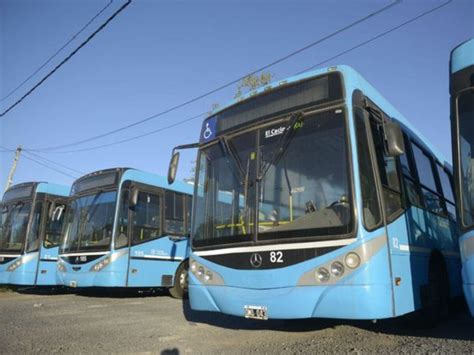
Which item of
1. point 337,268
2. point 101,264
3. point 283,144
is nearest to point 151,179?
point 101,264

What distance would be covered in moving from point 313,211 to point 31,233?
32.4ft

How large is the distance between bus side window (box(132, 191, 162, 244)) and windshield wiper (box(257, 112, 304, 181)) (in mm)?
5545

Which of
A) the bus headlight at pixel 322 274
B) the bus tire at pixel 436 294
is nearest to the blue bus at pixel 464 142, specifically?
the bus headlight at pixel 322 274

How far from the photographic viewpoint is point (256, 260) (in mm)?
5066

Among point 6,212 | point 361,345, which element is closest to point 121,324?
point 361,345

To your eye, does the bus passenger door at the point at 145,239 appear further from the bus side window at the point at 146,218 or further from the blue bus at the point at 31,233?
the blue bus at the point at 31,233

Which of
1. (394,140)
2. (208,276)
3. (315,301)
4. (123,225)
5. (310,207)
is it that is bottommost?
(315,301)

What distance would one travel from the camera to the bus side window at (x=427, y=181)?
656 centimetres

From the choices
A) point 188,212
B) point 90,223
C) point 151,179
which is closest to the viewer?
point 90,223

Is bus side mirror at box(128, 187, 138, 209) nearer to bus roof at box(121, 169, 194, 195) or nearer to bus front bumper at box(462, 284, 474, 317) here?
bus roof at box(121, 169, 194, 195)

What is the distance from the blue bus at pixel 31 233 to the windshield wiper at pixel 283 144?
323 inches

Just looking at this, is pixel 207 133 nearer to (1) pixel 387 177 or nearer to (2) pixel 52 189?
(1) pixel 387 177

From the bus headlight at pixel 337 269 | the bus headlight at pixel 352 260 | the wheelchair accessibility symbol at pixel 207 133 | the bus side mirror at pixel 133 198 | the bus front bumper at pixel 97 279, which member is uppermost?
the wheelchair accessibility symbol at pixel 207 133

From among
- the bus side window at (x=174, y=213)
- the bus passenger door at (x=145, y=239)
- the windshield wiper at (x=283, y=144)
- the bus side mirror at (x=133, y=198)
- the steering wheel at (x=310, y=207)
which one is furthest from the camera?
the bus side window at (x=174, y=213)
